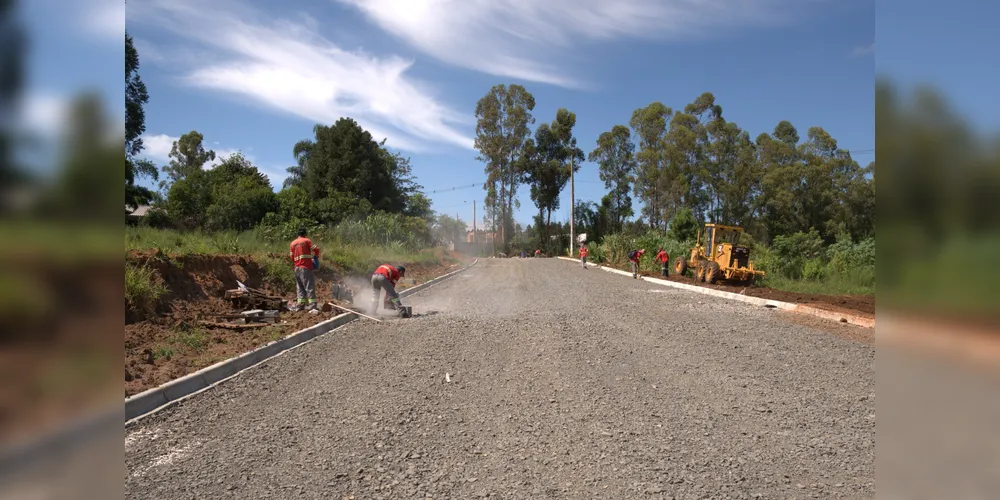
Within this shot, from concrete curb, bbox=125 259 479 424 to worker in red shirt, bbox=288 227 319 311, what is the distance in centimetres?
194

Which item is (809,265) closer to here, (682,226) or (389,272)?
(682,226)

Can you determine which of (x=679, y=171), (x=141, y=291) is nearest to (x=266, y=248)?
(x=141, y=291)

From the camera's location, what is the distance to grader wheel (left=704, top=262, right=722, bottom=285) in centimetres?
1967

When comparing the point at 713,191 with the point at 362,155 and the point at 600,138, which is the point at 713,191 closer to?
the point at 600,138

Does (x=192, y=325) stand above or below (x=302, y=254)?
below

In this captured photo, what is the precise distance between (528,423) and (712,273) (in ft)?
54.4

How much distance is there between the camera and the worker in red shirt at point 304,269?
1147 centimetres

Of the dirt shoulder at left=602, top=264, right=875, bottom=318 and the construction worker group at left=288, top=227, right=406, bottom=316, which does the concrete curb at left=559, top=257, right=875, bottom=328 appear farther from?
the construction worker group at left=288, top=227, right=406, bottom=316

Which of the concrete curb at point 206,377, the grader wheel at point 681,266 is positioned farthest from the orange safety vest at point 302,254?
the grader wheel at point 681,266

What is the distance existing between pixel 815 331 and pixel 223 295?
1124 centimetres

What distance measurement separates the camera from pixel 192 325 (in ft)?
28.9

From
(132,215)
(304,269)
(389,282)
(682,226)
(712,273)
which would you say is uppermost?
(682,226)
